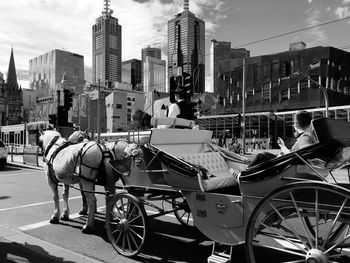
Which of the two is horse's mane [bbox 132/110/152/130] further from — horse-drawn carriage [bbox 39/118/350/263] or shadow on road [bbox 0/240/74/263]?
shadow on road [bbox 0/240/74/263]

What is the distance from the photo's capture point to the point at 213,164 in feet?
18.7

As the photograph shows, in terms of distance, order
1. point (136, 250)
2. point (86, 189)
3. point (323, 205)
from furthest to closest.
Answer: point (86, 189)
point (136, 250)
point (323, 205)

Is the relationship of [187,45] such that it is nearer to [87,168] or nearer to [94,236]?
[87,168]

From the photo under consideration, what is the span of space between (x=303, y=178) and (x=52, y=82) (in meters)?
132

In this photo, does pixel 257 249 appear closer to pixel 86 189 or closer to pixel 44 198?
pixel 86 189

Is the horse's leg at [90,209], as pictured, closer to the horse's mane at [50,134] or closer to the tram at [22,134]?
the horse's mane at [50,134]

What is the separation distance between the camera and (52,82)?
410 ft

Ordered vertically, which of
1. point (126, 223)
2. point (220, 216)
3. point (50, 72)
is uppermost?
point (50, 72)

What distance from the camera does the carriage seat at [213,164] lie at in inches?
178

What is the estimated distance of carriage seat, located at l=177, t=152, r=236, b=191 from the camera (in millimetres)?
4523

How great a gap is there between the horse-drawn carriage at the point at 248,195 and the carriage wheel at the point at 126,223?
13 mm

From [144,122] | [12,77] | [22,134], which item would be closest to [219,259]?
[144,122]

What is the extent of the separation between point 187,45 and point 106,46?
8295 centimetres

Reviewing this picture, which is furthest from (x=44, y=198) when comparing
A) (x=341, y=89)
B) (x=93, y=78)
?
(x=93, y=78)
